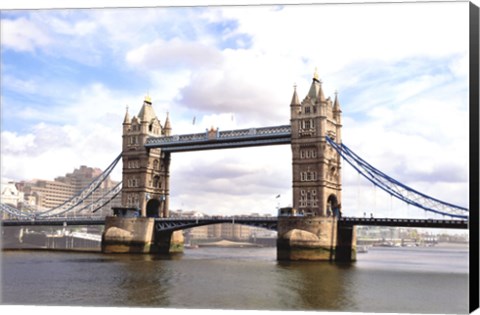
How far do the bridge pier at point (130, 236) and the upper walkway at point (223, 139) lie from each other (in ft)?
37.1

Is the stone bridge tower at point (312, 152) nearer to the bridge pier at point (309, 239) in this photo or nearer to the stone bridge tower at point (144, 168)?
the bridge pier at point (309, 239)

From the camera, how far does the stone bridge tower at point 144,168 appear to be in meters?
93.7

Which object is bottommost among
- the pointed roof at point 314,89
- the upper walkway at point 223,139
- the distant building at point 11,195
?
the distant building at point 11,195

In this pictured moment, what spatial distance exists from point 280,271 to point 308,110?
25.8m

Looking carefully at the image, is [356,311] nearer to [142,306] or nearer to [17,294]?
[142,306]

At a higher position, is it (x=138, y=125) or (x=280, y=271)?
(x=138, y=125)

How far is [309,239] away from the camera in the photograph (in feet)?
223

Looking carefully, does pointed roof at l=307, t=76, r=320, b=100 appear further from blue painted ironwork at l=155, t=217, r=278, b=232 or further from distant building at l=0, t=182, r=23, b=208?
distant building at l=0, t=182, r=23, b=208

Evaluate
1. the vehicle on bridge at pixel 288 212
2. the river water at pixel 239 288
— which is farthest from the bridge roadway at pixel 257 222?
the river water at pixel 239 288

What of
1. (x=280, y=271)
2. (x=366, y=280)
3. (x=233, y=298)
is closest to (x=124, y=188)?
(x=280, y=271)

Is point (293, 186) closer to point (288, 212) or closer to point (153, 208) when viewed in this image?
point (288, 212)

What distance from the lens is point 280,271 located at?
55.6 meters

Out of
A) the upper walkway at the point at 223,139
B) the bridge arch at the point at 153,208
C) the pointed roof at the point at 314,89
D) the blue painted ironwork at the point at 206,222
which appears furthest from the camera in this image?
the bridge arch at the point at 153,208

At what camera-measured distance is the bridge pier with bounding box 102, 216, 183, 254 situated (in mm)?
85562
